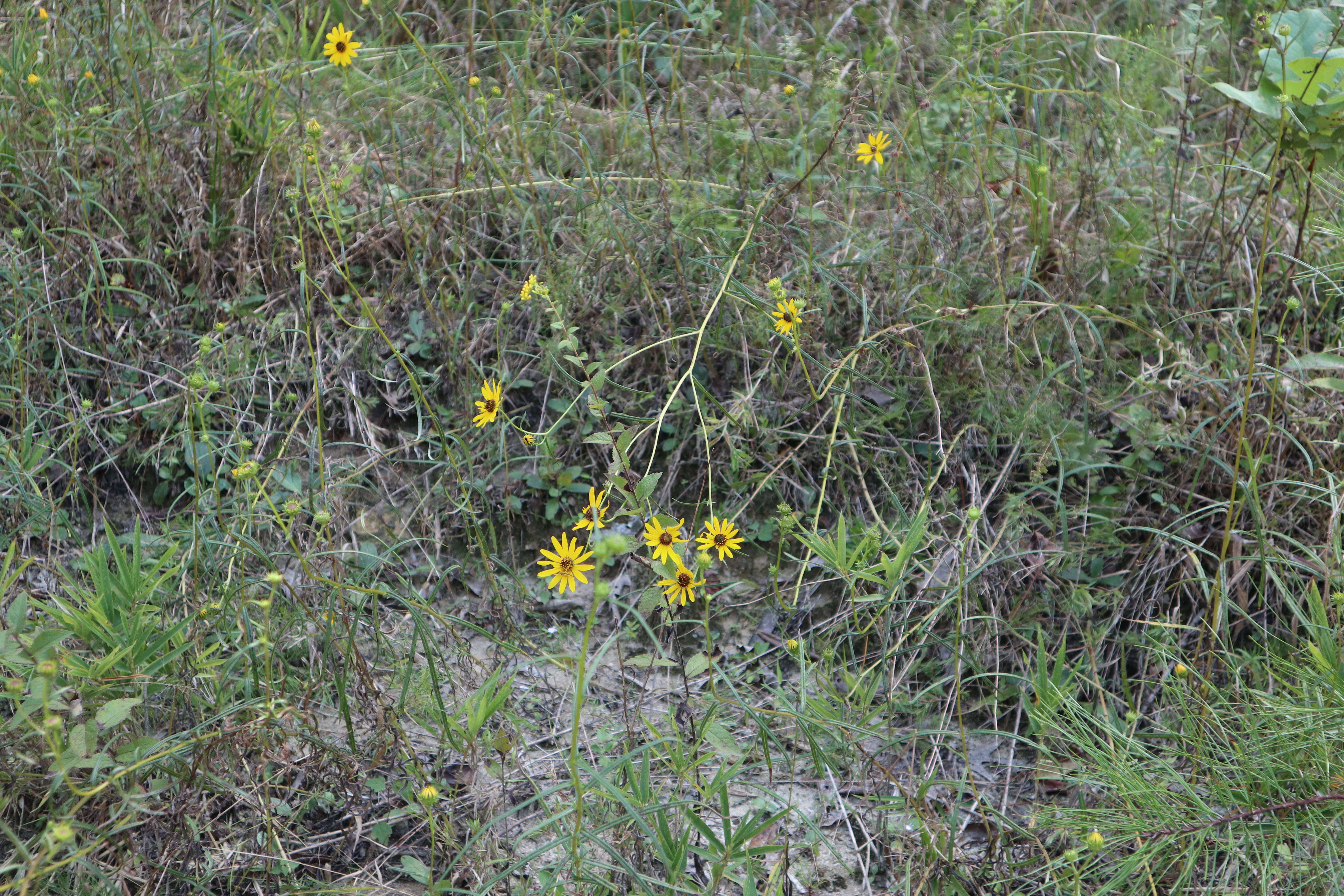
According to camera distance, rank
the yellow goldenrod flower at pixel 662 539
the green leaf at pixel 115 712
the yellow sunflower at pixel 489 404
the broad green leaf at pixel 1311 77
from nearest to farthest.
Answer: the green leaf at pixel 115 712 → the yellow goldenrod flower at pixel 662 539 → the yellow sunflower at pixel 489 404 → the broad green leaf at pixel 1311 77

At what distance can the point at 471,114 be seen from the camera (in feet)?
8.82

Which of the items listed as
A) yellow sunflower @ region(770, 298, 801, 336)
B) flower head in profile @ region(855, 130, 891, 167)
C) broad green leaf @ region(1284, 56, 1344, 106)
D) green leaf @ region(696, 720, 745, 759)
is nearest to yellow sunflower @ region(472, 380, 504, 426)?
yellow sunflower @ region(770, 298, 801, 336)

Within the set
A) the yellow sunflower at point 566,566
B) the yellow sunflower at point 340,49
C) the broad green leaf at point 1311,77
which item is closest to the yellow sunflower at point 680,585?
the yellow sunflower at point 566,566

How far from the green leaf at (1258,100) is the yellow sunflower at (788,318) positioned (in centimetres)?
97

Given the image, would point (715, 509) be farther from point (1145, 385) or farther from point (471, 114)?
point (471, 114)

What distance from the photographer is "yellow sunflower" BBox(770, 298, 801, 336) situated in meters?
1.95

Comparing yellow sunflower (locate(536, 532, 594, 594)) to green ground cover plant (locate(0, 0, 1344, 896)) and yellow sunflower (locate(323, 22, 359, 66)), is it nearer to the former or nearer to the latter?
green ground cover plant (locate(0, 0, 1344, 896))

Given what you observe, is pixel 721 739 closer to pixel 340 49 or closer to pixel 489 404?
pixel 489 404

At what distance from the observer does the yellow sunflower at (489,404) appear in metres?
1.88

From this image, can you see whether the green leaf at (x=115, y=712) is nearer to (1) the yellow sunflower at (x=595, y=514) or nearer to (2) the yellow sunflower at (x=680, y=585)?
(1) the yellow sunflower at (x=595, y=514)

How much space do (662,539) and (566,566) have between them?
0.20 metres

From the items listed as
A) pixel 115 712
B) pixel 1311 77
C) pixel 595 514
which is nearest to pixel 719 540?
pixel 595 514

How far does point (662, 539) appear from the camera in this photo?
5.83 ft

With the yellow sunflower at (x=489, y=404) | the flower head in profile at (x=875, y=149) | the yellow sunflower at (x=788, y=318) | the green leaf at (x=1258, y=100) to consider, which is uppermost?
the green leaf at (x=1258, y=100)
